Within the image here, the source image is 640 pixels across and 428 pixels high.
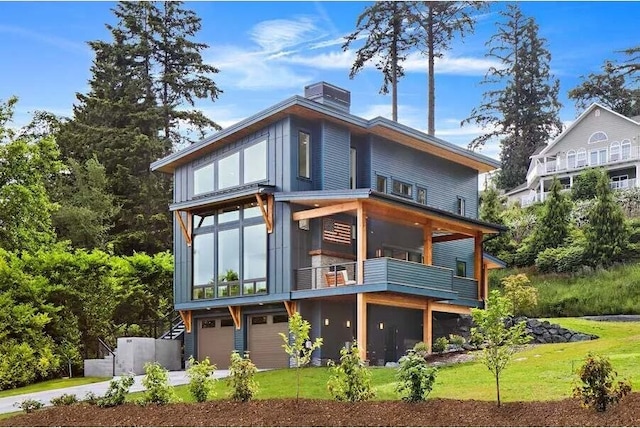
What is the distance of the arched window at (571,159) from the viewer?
53.8 m

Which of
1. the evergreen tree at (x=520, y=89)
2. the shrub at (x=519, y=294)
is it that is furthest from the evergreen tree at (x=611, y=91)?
the shrub at (x=519, y=294)

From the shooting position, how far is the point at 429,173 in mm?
27250

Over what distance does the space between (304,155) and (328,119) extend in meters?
1.27

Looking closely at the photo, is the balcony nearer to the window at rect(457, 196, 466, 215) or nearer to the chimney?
the chimney

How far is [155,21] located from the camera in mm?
41781

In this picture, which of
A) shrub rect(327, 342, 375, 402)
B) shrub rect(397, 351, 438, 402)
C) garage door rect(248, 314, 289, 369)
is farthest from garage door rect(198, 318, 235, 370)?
shrub rect(397, 351, 438, 402)

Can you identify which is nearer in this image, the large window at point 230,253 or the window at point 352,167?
the large window at point 230,253

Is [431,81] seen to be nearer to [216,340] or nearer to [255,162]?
[255,162]

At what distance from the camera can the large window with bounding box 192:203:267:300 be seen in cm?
2323

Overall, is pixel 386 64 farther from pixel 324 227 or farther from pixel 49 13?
pixel 49 13

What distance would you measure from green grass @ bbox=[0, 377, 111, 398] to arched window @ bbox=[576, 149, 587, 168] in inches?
1547

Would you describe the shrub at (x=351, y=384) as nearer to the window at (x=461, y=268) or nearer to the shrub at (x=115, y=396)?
the shrub at (x=115, y=396)

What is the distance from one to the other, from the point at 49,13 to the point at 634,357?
16.0m

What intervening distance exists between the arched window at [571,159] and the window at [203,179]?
3514cm
